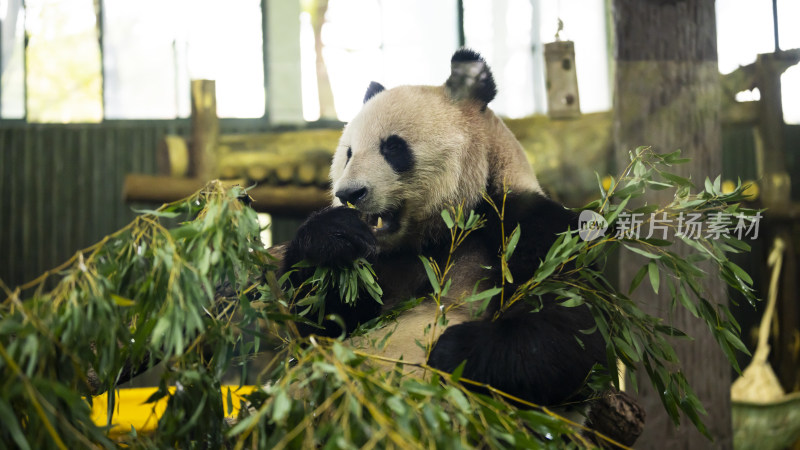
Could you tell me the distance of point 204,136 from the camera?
378 cm

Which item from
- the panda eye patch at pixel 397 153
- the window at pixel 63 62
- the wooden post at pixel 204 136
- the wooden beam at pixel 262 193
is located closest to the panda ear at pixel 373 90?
the panda eye patch at pixel 397 153

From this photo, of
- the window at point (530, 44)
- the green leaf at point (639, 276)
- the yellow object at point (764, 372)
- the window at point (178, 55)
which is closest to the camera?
the green leaf at point (639, 276)

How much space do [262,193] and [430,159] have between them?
1870 mm

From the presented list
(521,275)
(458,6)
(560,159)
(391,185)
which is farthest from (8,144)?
(521,275)

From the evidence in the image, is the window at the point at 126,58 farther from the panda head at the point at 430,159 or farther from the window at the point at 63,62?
the panda head at the point at 430,159

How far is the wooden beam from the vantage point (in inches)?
148

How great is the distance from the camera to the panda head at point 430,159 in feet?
6.69

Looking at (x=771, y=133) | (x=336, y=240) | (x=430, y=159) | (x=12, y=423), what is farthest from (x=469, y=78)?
(x=771, y=133)

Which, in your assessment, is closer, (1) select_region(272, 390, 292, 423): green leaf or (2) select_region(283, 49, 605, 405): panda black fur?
(1) select_region(272, 390, 292, 423): green leaf

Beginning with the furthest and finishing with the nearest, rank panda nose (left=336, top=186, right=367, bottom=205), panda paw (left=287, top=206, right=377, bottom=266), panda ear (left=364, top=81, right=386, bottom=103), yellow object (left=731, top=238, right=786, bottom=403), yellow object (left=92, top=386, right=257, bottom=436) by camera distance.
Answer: yellow object (left=731, top=238, right=786, bottom=403) → yellow object (left=92, top=386, right=257, bottom=436) → panda ear (left=364, top=81, right=386, bottom=103) → panda nose (left=336, top=186, right=367, bottom=205) → panda paw (left=287, top=206, right=377, bottom=266)

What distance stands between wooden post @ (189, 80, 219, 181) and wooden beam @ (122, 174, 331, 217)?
77mm

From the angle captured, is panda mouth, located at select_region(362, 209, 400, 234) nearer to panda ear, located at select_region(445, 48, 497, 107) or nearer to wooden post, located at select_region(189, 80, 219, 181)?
panda ear, located at select_region(445, 48, 497, 107)

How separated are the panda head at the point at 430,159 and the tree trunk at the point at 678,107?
80cm

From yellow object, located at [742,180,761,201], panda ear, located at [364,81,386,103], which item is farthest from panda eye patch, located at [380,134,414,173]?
yellow object, located at [742,180,761,201]
